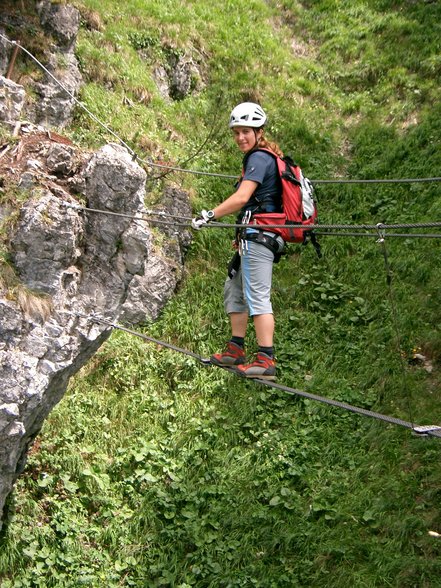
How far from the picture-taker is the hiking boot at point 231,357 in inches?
218

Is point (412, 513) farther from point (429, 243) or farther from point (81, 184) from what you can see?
point (81, 184)

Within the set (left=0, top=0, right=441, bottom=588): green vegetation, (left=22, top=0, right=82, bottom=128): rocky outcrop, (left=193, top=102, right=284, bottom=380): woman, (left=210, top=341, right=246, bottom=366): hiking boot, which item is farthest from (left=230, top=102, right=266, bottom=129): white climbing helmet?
(left=22, top=0, right=82, bottom=128): rocky outcrop

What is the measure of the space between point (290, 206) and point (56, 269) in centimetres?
216

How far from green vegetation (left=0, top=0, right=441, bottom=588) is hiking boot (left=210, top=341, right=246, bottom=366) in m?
1.37

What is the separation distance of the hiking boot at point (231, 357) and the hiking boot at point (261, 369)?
0.19 meters

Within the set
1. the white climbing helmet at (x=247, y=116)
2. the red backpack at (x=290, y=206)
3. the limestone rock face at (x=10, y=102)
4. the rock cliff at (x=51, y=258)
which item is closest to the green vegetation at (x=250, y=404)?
the red backpack at (x=290, y=206)

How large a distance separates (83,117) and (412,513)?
7024mm

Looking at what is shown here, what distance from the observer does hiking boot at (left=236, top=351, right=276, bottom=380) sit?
208 inches

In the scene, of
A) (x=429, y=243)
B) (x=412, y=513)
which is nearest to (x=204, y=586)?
(x=412, y=513)

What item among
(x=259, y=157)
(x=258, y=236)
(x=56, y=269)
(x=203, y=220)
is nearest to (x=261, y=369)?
(x=258, y=236)

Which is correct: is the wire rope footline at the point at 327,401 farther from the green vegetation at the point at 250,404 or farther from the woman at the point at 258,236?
the green vegetation at the point at 250,404

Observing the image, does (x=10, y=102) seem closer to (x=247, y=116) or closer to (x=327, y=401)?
(x=247, y=116)

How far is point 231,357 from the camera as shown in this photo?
5559mm

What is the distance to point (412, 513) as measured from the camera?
7.04 meters
